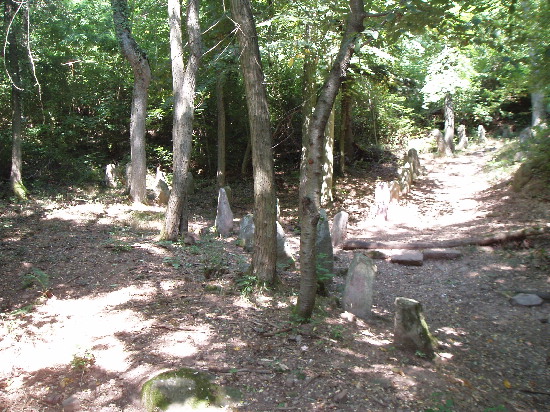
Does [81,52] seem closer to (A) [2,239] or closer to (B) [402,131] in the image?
(A) [2,239]

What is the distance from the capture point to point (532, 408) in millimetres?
3986

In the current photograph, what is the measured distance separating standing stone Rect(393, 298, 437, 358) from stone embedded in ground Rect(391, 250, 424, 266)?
3846 mm

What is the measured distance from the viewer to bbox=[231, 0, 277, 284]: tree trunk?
563 cm

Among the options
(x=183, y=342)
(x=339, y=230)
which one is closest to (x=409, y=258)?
(x=339, y=230)

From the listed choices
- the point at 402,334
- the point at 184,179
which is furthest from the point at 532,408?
the point at 184,179

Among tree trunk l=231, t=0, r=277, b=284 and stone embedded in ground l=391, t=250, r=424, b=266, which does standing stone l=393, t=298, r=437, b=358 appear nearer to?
tree trunk l=231, t=0, r=277, b=284

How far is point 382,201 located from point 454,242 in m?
3.29

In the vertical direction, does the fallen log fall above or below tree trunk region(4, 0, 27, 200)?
below

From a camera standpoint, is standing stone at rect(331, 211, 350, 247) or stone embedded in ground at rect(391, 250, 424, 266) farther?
standing stone at rect(331, 211, 350, 247)

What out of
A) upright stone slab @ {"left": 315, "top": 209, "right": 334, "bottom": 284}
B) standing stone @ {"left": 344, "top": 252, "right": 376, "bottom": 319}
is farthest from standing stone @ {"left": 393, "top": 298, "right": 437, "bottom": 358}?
upright stone slab @ {"left": 315, "top": 209, "right": 334, "bottom": 284}

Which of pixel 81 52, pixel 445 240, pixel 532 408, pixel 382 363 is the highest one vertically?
pixel 81 52

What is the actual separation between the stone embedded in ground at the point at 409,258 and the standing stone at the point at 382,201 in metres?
3.53

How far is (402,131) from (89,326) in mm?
20065

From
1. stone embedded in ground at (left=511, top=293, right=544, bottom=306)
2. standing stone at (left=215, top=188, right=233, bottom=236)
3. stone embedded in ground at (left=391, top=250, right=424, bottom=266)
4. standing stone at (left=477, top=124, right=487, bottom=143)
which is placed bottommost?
stone embedded in ground at (left=511, top=293, right=544, bottom=306)
